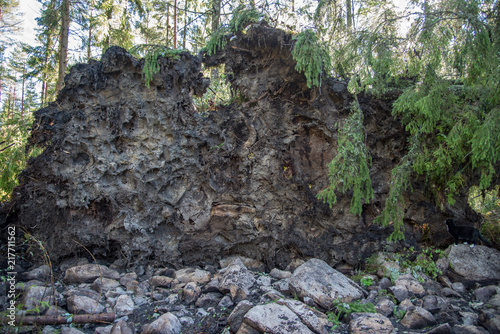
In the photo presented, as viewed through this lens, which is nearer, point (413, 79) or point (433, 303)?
point (433, 303)

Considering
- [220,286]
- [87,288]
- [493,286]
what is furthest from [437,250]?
[87,288]

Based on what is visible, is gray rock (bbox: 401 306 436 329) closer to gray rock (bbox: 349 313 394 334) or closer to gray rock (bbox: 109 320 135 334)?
gray rock (bbox: 349 313 394 334)

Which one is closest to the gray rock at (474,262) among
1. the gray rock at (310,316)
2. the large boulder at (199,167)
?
the large boulder at (199,167)

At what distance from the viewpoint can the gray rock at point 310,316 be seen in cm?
406

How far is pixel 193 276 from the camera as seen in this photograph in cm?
590

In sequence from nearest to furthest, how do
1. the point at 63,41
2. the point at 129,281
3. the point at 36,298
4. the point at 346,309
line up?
1. the point at 346,309
2. the point at 36,298
3. the point at 129,281
4. the point at 63,41

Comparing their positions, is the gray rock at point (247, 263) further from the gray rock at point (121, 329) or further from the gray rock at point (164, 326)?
the gray rock at point (121, 329)

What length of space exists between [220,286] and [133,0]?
11.4 m

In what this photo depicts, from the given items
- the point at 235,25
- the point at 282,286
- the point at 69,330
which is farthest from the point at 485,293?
the point at 235,25

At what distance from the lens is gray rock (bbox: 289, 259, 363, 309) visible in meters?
4.82

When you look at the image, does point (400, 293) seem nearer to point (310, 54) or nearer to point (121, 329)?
point (121, 329)

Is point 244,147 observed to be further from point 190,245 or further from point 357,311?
point 357,311

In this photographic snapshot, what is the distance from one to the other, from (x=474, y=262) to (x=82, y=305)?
7.38 metres

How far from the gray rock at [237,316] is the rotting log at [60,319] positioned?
6.22ft
